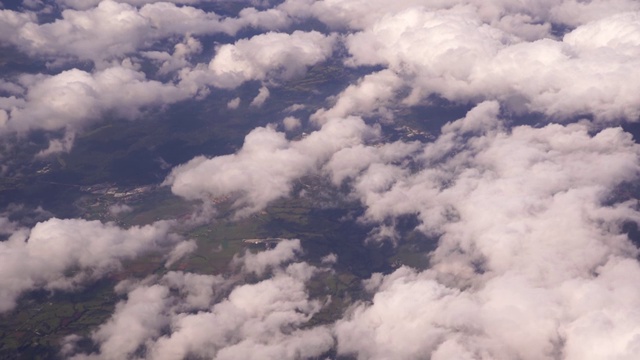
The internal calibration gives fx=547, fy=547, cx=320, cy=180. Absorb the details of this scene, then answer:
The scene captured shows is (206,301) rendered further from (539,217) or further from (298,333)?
(539,217)

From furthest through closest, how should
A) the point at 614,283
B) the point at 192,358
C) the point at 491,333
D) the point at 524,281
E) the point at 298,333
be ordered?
the point at 298,333 < the point at 192,358 < the point at 524,281 < the point at 614,283 < the point at 491,333

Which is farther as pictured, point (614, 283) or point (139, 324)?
point (139, 324)

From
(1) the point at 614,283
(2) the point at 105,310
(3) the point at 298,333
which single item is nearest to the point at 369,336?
(3) the point at 298,333

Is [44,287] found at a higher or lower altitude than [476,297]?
higher

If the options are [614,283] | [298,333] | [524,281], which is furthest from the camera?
[298,333]

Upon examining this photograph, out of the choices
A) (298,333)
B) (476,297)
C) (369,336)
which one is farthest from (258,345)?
(476,297)

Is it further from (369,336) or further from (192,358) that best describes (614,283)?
(192,358)

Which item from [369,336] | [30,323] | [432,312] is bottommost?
[369,336]

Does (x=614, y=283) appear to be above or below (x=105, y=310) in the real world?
below

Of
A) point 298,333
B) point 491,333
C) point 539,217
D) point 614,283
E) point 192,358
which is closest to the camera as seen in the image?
point 491,333
